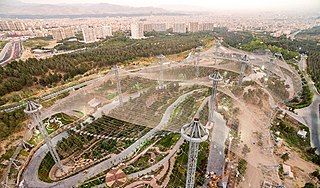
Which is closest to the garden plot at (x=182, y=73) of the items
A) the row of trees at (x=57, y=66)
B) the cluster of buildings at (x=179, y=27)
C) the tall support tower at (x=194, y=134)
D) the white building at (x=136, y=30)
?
the row of trees at (x=57, y=66)

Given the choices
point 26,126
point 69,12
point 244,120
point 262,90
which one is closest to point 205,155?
point 244,120

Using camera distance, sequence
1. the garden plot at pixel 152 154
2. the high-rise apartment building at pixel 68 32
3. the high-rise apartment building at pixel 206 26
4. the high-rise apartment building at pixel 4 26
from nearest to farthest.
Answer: the garden plot at pixel 152 154 → the high-rise apartment building at pixel 68 32 → the high-rise apartment building at pixel 4 26 → the high-rise apartment building at pixel 206 26

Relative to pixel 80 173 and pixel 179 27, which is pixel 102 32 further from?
pixel 80 173

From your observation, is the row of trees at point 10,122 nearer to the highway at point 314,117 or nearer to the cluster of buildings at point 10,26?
the highway at point 314,117

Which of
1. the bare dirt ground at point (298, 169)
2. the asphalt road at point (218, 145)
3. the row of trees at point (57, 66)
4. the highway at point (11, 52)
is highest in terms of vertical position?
the row of trees at point (57, 66)

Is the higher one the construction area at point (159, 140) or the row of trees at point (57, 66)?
the row of trees at point (57, 66)

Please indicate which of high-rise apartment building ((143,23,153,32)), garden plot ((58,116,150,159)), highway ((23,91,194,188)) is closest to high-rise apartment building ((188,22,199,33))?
high-rise apartment building ((143,23,153,32))

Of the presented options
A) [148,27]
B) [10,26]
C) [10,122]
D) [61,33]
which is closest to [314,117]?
[10,122]

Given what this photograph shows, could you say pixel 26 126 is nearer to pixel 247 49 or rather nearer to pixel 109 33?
pixel 247 49

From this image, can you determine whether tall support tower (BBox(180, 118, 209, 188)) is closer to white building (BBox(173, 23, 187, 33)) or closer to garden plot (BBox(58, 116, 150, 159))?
garden plot (BBox(58, 116, 150, 159))

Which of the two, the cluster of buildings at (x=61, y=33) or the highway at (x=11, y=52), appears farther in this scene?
the cluster of buildings at (x=61, y=33)

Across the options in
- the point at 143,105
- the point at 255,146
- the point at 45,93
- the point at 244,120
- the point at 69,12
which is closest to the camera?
the point at 255,146
